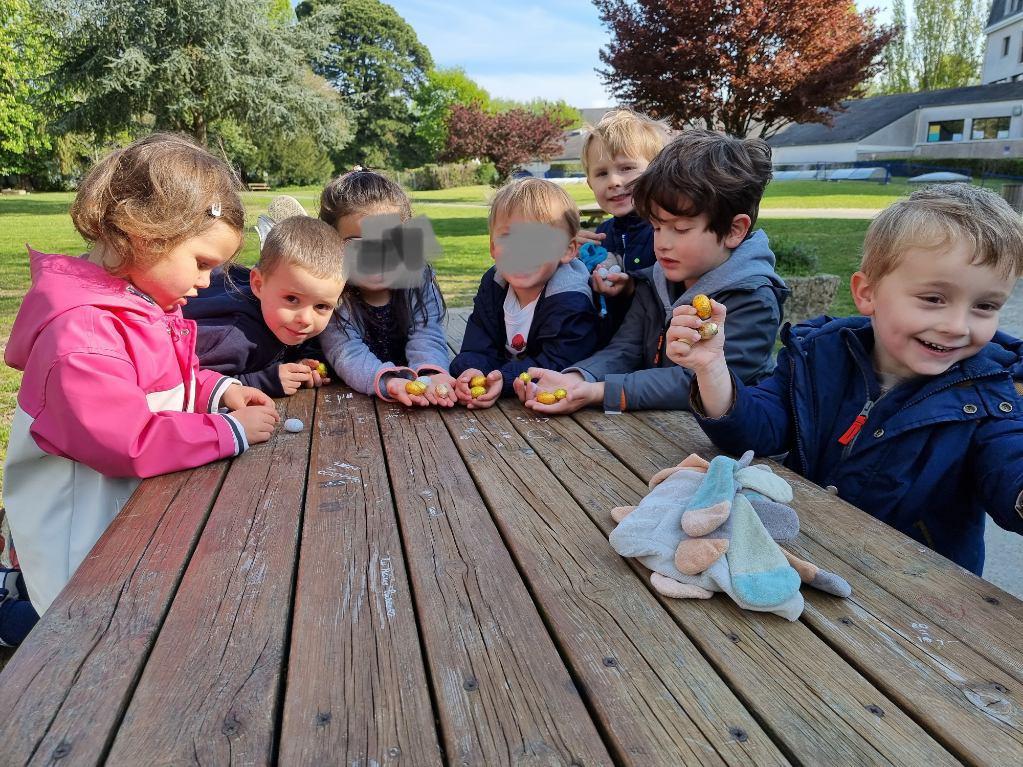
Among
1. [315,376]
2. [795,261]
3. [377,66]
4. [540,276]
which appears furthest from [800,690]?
[377,66]

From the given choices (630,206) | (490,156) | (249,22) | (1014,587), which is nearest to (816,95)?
(630,206)

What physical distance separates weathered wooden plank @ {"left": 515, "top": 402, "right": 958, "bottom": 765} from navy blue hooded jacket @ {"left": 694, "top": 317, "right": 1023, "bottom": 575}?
2.35ft

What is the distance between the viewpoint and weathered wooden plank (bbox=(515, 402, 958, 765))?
3.16ft

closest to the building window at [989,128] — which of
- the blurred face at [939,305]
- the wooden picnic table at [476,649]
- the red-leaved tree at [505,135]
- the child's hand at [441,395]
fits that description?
the red-leaved tree at [505,135]

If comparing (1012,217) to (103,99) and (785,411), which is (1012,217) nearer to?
(785,411)

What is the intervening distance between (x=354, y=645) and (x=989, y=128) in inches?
1771

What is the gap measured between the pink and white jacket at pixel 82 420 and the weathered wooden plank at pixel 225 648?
0.87 ft

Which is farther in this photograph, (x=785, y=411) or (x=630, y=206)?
(x=630, y=206)

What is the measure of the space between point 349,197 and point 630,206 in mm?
1217

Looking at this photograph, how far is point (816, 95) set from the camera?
1030 cm

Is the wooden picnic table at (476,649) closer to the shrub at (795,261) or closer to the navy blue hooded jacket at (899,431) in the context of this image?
the navy blue hooded jacket at (899,431)

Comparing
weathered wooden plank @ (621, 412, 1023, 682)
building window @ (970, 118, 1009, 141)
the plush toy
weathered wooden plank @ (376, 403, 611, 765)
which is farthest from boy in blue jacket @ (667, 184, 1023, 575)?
building window @ (970, 118, 1009, 141)

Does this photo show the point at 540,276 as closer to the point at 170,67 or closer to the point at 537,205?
the point at 537,205

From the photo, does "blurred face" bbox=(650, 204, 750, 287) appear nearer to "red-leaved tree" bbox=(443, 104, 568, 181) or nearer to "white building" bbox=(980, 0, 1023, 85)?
"red-leaved tree" bbox=(443, 104, 568, 181)
